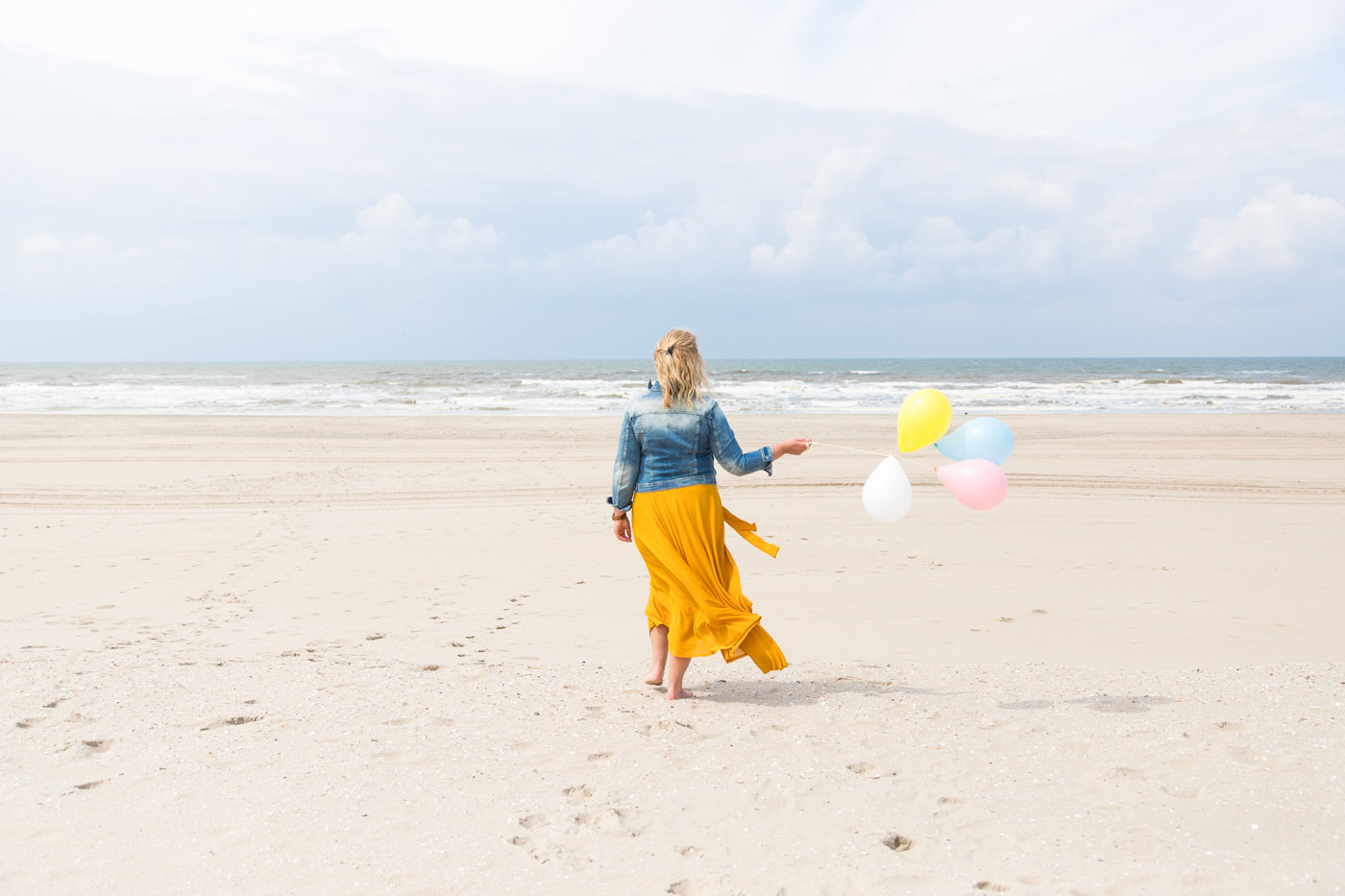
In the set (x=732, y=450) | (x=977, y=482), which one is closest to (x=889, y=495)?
(x=977, y=482)

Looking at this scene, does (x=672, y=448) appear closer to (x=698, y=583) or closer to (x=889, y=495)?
(x=698, y=583)

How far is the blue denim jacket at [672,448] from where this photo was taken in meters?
3.71

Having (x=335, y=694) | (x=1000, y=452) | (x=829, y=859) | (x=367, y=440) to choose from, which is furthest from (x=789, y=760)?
(x=367, y=440)

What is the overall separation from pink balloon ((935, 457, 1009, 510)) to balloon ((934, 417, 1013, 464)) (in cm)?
11

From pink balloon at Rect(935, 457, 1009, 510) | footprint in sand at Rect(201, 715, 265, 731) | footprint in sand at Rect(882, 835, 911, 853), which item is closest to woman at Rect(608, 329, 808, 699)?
pink balloon at Rect(935, 457, 1009, 510)

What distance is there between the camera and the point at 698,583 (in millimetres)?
3748

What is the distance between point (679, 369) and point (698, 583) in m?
0.93

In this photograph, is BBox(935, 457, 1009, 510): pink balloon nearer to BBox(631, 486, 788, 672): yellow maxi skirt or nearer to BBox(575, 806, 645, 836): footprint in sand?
BBox(631, 486, 788, 672): yellow maxi skirt

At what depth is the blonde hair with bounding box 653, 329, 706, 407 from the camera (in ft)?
12.1

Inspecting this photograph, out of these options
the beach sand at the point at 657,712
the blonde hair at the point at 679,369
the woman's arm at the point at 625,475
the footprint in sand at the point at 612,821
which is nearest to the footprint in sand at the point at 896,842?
the beach sand at the point at 657,712

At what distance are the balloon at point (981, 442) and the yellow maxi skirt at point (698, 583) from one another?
982 millimetres

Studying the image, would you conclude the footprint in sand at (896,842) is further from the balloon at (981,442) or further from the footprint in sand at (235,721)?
the footprint in sand at (235,721)

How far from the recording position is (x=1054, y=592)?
623 cm

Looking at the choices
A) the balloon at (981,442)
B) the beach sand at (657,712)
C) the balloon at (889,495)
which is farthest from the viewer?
the balloon at (981,442)
